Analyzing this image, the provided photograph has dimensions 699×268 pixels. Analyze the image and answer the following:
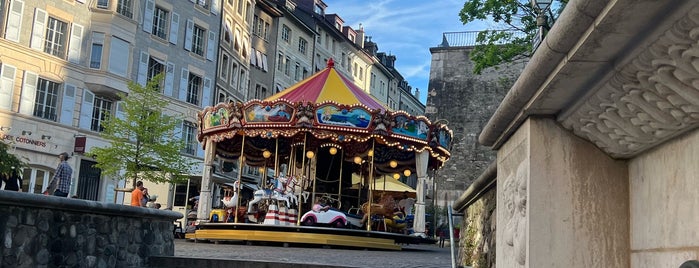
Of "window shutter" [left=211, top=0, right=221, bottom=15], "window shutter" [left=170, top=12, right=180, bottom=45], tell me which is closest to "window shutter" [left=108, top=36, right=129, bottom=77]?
"window shutter" [left=170, top=12, right=180, bottom=45]

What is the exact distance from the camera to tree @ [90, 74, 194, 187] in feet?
82.9

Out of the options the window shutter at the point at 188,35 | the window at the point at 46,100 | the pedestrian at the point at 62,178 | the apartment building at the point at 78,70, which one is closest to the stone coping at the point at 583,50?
the pedestrian at the point at 62,178

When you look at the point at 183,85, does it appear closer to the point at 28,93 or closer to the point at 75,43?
the point at 75,43

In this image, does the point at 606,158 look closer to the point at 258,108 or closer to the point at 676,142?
the point at 676,142

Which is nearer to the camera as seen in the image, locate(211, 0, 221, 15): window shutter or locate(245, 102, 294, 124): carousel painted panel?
locate(245, 102, 294, 124): carousel painted panel

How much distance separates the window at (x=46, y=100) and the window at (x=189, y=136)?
25.7ft

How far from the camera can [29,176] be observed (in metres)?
27.3

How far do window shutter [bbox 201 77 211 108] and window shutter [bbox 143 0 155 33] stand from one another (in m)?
4.88

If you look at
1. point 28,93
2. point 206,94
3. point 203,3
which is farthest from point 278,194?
point 203,3

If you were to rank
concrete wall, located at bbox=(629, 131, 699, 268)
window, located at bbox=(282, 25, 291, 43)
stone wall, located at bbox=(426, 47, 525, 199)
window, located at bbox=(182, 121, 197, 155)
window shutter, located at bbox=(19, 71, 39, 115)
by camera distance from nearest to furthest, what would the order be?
concrete wall, located at bbox=(629, 131, 699, 268)
window shutter, located at bbox=(19, 71, 39, 115)
stone wall, located at bbox=(426, 47, 525, 199)
window, located at bbox=(182, 121, 197, 155)
window, located at bbox=(282, 25, 291, 43)

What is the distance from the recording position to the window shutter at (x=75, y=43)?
97.1 feet

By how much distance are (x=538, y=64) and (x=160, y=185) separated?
29674 mm

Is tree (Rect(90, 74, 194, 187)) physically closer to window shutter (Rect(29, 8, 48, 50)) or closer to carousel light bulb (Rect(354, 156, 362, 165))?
window shutter (Rect(29, 8, 48, 50))

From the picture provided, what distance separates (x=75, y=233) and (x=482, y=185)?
444cm
